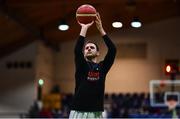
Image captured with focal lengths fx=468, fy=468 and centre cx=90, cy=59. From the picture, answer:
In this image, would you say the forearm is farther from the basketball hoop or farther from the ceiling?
the basketball hoop

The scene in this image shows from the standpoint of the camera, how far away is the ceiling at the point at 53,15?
1342 cm

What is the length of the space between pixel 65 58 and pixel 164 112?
6066 mm

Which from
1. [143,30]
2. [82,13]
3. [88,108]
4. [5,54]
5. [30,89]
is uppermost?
[143,30]

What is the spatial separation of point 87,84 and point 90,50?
30 centimetres

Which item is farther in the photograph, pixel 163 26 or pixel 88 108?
pixel 163 26

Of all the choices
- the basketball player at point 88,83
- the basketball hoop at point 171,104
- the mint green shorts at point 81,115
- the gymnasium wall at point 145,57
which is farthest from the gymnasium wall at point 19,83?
the mint green shorts at point 81,115

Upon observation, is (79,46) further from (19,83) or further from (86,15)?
(19,83)

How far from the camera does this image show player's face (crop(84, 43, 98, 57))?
13.6 ft

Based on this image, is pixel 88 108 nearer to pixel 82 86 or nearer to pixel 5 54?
pixel 82 86

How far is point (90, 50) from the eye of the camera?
13.6 ft

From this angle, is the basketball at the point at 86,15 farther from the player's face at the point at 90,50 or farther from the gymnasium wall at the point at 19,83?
the gymnasium wall at the point at 19,83

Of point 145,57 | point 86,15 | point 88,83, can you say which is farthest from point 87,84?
point 145,57

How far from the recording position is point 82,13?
4281mm

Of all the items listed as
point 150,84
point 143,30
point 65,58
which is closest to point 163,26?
point 143,30
